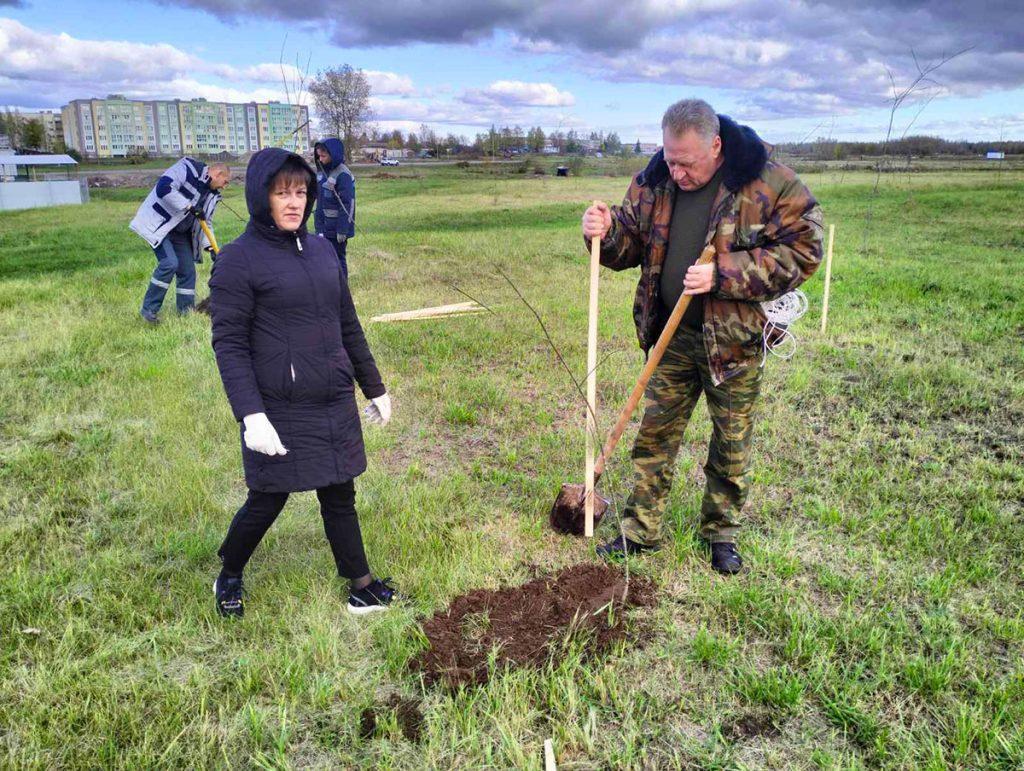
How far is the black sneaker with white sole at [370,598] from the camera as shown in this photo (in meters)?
3.17

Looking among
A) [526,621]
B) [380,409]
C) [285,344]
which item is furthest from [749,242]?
[285,344]

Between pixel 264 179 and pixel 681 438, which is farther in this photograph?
pixel 681 438

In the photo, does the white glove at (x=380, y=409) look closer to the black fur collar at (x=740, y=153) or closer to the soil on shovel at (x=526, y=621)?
the soil on shovel at (x=526, y=621)

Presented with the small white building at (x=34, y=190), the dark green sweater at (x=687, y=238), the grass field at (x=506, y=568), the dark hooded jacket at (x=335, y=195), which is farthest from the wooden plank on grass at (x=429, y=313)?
the small white building at (x=34, y=190)

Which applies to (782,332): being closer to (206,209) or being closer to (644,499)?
(644,499)

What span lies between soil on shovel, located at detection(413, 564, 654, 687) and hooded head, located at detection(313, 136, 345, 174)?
656cm

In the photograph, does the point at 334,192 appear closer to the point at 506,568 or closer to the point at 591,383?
the point at 591,383

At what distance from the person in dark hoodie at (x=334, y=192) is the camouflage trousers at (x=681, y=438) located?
18.4 ft

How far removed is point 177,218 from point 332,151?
1934mm

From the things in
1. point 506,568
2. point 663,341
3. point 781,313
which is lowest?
point 506,568

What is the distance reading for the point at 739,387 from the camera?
3.34 meters

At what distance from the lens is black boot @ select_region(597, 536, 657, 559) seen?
144 inches

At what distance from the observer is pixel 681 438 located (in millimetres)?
3592

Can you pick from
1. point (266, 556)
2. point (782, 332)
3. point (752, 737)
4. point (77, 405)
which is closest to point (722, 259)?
point (782, 332)
